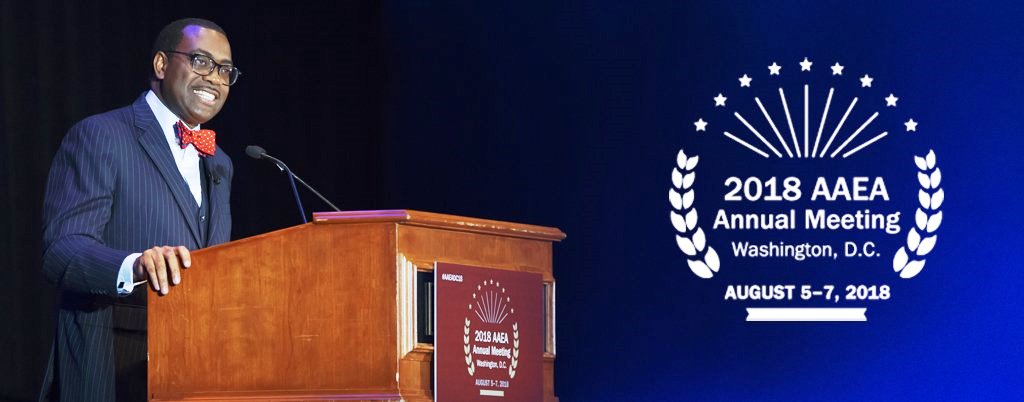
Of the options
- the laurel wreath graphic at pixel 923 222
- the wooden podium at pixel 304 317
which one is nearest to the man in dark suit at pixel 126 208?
the wooden podium at pixel 304 317

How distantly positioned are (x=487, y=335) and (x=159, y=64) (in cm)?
109

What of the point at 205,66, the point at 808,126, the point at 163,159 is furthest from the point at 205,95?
the point at 808,126

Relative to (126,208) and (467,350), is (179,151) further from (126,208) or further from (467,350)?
(467,350)

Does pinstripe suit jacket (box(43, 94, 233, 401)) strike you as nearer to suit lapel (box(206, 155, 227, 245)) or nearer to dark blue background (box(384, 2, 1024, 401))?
suit lapel (box(206, 155, 227, 245))

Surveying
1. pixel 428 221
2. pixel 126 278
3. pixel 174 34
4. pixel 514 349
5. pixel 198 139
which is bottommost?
pixel 514 349

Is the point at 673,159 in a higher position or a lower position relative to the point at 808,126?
lower

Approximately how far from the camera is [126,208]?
10.6ft

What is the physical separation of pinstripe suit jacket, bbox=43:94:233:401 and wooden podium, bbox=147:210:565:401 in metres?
0.29

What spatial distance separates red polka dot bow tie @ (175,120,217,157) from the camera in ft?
11.1

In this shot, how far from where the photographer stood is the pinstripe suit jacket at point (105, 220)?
10.3 feet

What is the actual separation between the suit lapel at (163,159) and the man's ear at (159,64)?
0.12m

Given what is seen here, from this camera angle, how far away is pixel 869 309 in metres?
5.46

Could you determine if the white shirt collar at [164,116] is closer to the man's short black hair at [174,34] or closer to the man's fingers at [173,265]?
the man's short black hair at [174,34]

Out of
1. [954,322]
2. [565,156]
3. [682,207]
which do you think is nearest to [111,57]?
[565,156]
